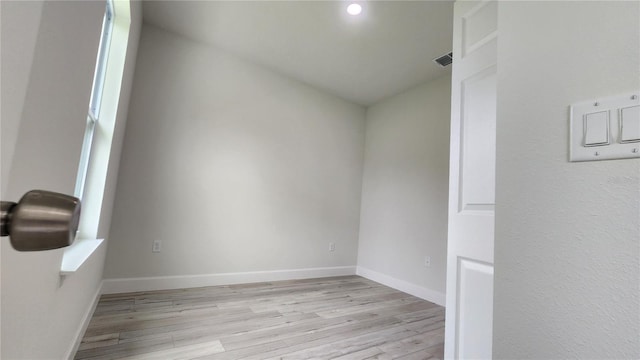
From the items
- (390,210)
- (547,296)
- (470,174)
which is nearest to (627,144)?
(547,296)

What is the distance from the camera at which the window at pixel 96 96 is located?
1.75m

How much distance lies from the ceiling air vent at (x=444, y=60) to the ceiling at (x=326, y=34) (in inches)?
2.5

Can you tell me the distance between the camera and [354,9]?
2.41 m

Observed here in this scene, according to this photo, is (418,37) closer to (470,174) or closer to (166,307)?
(470,174)

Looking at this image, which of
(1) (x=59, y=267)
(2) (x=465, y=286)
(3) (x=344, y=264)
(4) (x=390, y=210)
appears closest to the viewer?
(1) (x=59, y=267)

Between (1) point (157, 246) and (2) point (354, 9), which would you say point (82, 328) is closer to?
(1) point (157, 246)

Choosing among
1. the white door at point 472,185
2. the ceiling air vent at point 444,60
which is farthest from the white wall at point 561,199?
the ceiling air vent at point 444,60

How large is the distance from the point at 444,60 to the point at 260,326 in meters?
3.18

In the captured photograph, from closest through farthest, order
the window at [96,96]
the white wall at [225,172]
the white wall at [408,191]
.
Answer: the window at [96,96] < the white wall at [225,172] < the white wall at [408,191]

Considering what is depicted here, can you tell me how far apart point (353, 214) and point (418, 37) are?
2.48 m

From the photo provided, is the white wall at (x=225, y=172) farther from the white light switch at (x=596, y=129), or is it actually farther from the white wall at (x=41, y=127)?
the white light switch at (x=596, y=129)

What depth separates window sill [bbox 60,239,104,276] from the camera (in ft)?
3.75

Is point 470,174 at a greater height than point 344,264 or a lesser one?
greater

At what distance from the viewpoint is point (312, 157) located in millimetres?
3883
